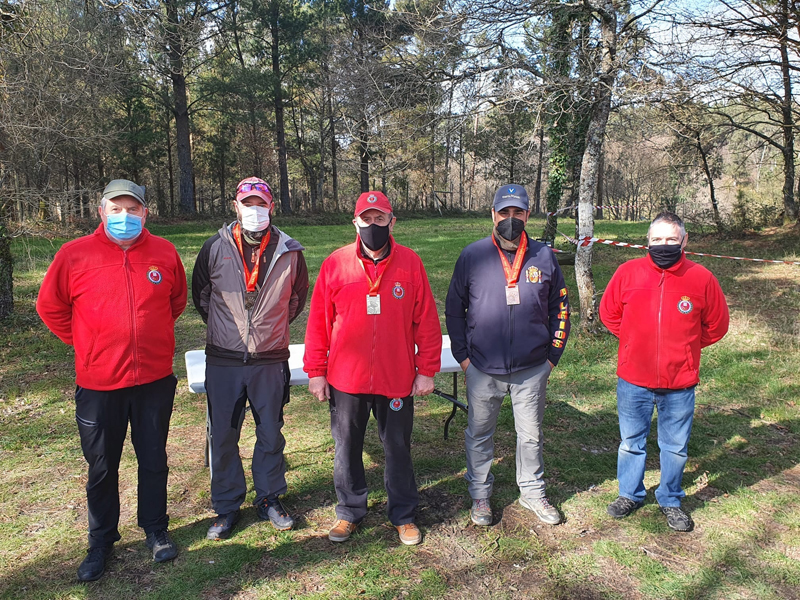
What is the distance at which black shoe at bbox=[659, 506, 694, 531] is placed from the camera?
11.7 feet

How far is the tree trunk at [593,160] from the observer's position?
721 cm

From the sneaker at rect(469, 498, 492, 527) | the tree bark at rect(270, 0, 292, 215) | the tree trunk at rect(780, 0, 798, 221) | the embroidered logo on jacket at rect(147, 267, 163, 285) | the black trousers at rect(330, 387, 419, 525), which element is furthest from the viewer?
the tree bark at rect(270, 0, 292, 215)

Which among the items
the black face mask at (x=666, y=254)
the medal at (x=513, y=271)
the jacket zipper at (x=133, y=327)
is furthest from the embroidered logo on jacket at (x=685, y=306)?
the jacket zipper at (x=133, y=327)

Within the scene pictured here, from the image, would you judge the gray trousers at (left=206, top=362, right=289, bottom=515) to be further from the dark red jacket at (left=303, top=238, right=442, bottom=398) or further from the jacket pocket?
the jacket pocket

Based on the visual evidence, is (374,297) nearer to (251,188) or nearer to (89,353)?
(251,188)

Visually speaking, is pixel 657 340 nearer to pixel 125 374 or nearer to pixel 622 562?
pixel 622 562

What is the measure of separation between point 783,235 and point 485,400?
15.9 meters

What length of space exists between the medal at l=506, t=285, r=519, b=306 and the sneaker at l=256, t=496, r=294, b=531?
1987 mm

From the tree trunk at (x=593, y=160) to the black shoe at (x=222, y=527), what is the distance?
5985 millimetres

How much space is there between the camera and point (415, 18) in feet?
25.3

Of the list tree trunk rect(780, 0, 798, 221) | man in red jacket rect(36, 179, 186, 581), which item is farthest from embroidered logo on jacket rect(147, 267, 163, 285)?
tree trunk rect(780, 0, 798, 221)

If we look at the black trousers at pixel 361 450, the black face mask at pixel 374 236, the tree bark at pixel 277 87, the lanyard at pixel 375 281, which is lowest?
the black trousers at pixel 361 450

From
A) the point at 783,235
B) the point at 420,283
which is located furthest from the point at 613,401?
the point at 783,235

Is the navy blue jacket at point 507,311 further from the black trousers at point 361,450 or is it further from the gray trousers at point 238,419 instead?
the gray trousers at point 238,419
